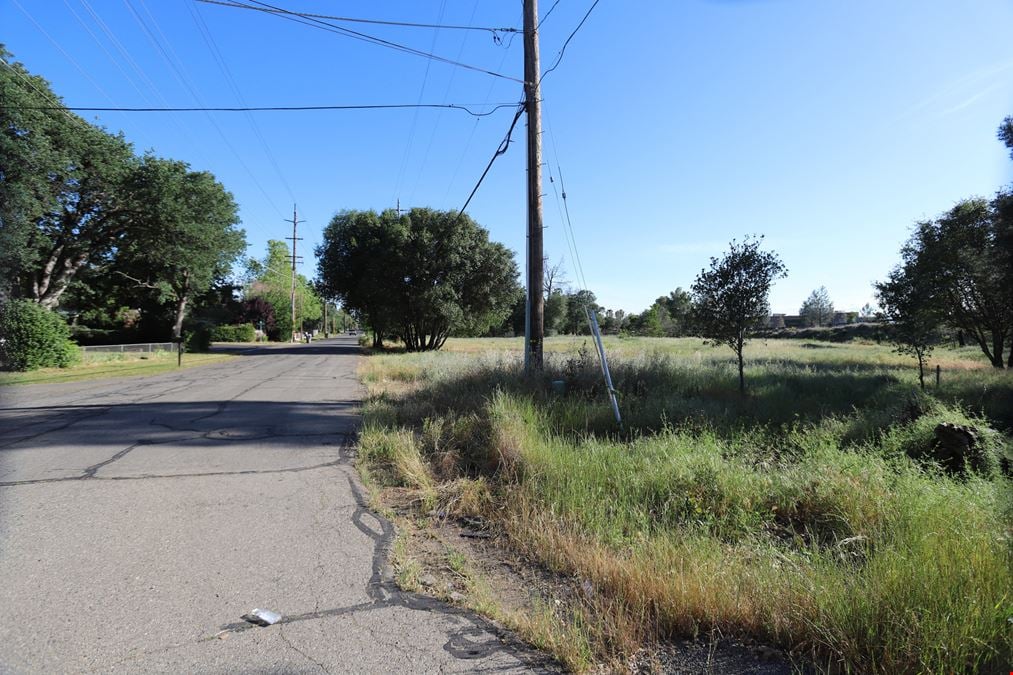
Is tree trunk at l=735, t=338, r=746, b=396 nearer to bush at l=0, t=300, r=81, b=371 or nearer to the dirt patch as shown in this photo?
the dirt patch

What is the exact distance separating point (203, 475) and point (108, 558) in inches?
88.3

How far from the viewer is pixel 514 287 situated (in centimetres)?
3816

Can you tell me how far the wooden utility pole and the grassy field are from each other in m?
2.36

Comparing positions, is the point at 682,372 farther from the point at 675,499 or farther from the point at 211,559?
the point at 211,559

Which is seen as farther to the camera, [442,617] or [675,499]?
[675,499]

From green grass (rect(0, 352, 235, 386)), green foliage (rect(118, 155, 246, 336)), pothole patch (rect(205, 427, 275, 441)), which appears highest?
green foliage (rect(118, 155, 246, 336))

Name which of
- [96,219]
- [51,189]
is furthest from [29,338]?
[96,219]

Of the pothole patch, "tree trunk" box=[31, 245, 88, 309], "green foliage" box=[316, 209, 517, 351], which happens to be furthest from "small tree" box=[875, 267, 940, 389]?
"tree trunk" box=[31, 245, 88, 309]

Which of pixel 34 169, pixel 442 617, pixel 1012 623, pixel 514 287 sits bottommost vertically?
pixel 442 617

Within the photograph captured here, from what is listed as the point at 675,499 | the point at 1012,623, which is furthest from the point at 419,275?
the point at 1012,623

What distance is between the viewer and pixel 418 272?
109 ft

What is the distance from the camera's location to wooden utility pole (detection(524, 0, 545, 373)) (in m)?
10.6

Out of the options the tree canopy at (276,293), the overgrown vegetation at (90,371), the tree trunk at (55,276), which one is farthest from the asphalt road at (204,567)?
the tree canopy at (276,293)

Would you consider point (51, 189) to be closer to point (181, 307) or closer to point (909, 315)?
point (181, 307)
